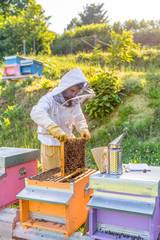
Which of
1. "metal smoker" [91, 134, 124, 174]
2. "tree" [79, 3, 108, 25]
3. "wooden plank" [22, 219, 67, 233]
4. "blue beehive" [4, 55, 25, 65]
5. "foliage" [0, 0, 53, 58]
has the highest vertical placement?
"tree" [79, 3, 108, 25]

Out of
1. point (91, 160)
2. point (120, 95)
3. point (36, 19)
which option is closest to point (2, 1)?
point (36, 19)

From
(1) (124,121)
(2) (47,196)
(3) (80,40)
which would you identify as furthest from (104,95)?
(3) (80,40)

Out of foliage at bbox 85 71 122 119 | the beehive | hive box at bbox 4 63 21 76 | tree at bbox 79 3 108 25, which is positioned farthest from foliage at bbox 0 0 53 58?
tree at bbox 79 3 108 25

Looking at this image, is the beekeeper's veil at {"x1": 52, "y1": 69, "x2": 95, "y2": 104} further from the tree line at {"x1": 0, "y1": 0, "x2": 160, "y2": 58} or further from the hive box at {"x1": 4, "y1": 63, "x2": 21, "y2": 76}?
the tree line at {"x1": 0, "y1": 0, "x2": 160, "y2": 58}

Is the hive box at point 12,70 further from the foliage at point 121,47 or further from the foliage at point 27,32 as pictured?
the foliage at point 27,32

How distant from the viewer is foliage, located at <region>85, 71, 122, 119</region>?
5.78m

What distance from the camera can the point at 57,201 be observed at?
168 cm

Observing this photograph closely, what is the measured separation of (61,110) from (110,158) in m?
1.07

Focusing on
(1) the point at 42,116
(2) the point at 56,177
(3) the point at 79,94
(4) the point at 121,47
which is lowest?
(2) the point at 56,177

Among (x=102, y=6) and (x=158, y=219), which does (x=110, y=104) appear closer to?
(x=158, y=219)

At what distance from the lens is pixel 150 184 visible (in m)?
1.42

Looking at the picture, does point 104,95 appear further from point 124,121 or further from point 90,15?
point 90,15

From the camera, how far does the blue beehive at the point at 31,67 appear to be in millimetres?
8625

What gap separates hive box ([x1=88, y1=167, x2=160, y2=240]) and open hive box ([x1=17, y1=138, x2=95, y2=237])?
0.21 m
